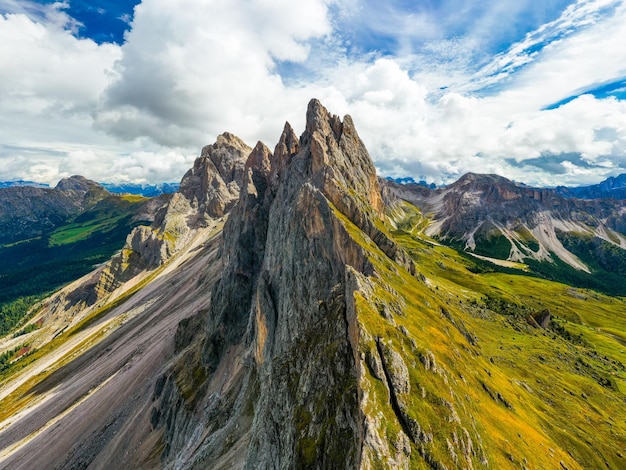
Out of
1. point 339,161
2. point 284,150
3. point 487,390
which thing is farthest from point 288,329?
point 284,150

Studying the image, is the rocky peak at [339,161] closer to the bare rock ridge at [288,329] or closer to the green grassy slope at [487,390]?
the bare rock ridge at [288,329]

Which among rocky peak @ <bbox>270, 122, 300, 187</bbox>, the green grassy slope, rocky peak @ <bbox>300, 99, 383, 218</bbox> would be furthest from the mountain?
rocky peak @ <bbox>270, 122, 300, 187</bbox>

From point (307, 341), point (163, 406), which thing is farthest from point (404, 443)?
point (163, 406)

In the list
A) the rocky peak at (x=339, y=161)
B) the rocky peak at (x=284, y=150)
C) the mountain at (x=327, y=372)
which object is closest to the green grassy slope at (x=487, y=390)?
the mountain at (x=327, y=372)

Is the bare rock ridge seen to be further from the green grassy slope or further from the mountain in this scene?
the green grassy slope

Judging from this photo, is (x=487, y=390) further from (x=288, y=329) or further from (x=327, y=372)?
(x=288, y=329)
